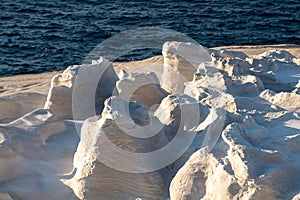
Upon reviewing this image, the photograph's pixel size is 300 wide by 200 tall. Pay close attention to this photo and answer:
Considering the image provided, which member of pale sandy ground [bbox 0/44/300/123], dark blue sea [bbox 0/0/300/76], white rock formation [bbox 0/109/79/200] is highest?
white rock formation [bbox 0/109/79/200]

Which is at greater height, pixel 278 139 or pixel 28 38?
pixel 278 139

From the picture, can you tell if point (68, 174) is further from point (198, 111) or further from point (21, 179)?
point (198, 111)

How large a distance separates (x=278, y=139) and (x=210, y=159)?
660mm

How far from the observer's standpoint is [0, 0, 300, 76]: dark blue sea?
49.3 ft

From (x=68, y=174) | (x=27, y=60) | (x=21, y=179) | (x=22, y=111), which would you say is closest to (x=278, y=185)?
(x=68, y=174)

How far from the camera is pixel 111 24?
17.3 metres

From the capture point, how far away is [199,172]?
5309mm

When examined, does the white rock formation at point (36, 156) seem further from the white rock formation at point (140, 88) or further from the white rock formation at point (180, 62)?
the white rock formation at point (180, 62)

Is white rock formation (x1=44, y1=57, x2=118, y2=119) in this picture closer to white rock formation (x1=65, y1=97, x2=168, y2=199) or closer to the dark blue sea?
white rock formation (x1=65, y1=97, x2=168, y2=199)

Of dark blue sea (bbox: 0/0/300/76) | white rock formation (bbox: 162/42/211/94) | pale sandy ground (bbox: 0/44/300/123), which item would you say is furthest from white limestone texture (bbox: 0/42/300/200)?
dark blue sea (bbox: 0/0/300/76)

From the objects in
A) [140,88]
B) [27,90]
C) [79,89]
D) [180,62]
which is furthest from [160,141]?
[27,90]

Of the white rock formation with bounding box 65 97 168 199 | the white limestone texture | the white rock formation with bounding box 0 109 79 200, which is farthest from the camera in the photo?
the white rock formation with bounding box 0 109 79 200

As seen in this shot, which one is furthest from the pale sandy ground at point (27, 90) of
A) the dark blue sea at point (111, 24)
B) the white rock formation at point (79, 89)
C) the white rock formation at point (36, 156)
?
the dark blue sea at point (111, 24)

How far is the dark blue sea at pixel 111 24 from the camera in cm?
1504
